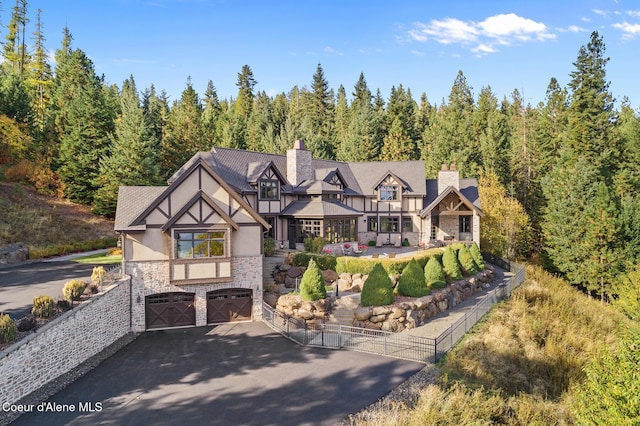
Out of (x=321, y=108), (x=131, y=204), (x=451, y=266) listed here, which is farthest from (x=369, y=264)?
(x=321, y=108)

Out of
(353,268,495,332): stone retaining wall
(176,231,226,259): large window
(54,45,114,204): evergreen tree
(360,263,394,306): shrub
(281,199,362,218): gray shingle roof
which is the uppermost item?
(54,45,114,204): evergreen tree

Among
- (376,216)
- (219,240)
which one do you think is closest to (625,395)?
(219,240)

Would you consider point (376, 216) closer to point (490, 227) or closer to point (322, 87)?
point (490, 227)

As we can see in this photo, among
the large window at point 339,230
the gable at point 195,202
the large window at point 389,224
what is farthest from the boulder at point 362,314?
the large window at point 389,224

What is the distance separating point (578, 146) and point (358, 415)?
1569 inches

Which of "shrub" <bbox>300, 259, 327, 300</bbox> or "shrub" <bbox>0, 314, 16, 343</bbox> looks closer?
"shrub" <bbox>0, 314, 16, 343</bbox>

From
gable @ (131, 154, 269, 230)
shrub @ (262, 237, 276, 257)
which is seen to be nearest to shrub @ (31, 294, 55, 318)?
gable @ (131, 154, 269, 230)

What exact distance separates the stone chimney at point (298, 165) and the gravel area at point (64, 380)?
61.4 feet

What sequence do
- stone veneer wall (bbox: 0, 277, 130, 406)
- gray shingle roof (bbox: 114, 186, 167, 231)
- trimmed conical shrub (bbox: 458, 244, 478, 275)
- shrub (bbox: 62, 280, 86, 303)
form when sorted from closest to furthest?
1. stone veneer wall (bbox: 0, 277, 130, 406)
2. shrub (bbox: 62, 280, 86, 303)
3. gray shingle roof (bbox: 114, 186, 167, 231)
4. trimmed conical shrub (bbox: 458, 244, 478, 275)

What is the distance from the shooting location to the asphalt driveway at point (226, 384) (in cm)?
1212

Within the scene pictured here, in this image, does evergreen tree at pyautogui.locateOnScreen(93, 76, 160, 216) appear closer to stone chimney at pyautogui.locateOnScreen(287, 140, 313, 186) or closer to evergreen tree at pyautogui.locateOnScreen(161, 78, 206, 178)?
evergreen tree at pyautogui.locateOnScreen(161, 78, 206, 178)

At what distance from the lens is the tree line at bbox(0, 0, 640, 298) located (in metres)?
34.4

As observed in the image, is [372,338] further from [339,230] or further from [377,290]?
[339,230]

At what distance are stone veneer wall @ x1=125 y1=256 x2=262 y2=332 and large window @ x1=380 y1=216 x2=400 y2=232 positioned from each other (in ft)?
59.2
